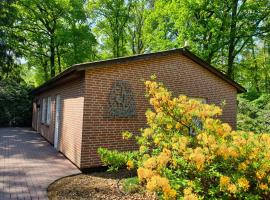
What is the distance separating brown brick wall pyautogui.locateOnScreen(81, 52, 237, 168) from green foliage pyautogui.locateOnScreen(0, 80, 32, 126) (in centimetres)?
1510

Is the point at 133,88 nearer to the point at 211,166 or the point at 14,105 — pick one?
the point at 211,166

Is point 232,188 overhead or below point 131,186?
overhead

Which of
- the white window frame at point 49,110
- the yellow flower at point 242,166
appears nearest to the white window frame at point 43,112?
the white window frame at point 49,110

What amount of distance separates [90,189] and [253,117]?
48.3 ft

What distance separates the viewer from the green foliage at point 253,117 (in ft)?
54.5

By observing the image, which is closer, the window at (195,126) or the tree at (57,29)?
the window at (195,126)

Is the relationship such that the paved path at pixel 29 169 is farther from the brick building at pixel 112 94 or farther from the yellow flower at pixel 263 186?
the yellow flower at pixel 263 186

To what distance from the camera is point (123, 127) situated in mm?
8953

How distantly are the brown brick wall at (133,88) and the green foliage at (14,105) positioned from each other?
15096 mm

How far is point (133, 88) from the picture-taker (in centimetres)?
920

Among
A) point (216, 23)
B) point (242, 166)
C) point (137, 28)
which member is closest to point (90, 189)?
point (242, 166)

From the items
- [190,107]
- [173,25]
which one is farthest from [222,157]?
[173,25]

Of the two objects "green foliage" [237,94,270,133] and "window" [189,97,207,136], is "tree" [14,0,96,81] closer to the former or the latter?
"green foliage" [237,94,270,133]

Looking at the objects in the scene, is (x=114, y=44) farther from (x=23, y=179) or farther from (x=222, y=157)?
(x=222, y=157)
